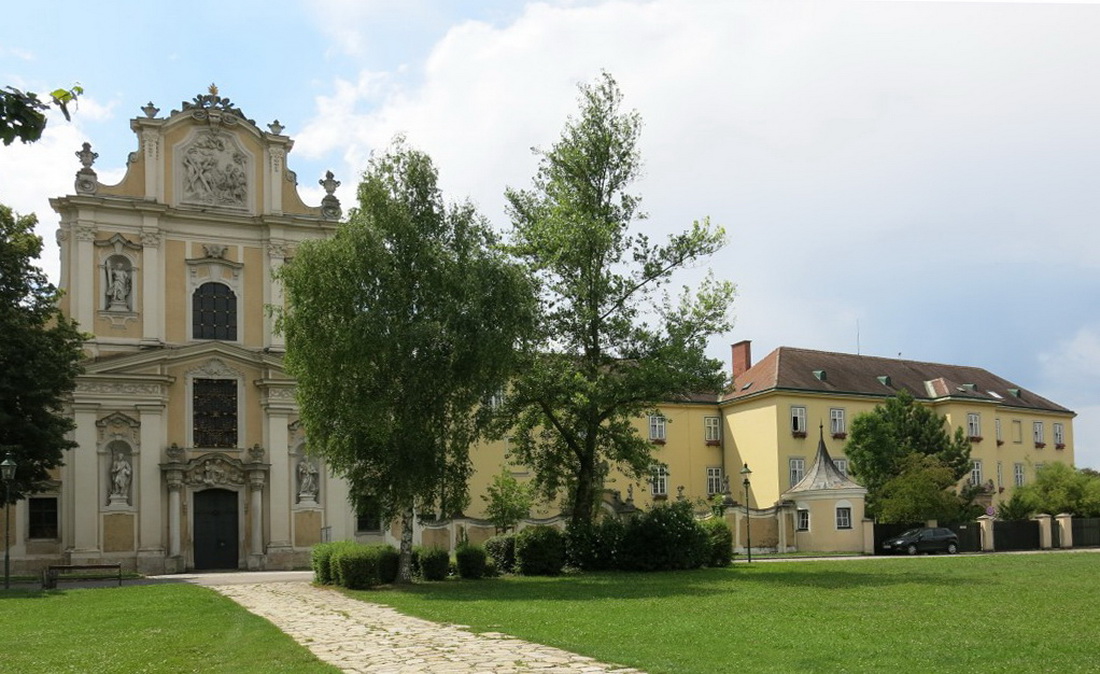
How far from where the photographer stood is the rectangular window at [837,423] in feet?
195

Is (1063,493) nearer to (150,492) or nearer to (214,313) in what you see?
(214,313)

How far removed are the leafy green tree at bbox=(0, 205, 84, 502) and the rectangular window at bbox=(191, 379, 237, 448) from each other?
6.34 m

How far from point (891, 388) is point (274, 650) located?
54738mm

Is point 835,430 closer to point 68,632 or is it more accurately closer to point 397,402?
point 397,402

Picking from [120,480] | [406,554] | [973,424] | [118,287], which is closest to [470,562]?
[406,554]

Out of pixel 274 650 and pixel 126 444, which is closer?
pixel 274 650

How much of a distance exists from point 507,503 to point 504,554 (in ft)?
41.7

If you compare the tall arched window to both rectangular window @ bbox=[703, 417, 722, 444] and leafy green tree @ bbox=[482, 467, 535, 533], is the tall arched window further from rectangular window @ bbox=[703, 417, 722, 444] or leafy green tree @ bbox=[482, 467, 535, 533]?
rectangular window @ bbox=[703, 417, 722, 444]

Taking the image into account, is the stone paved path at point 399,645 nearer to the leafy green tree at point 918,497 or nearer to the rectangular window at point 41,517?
the rectangular window at point 41,517

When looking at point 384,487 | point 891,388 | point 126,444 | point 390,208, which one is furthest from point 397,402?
point 891,388

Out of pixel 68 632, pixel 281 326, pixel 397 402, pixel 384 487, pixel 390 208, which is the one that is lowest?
pixel 68 632

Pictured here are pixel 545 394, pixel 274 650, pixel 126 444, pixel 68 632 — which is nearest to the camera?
pixel 274 650

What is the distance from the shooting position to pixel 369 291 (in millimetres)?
26969

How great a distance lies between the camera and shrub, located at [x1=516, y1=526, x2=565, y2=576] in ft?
100
